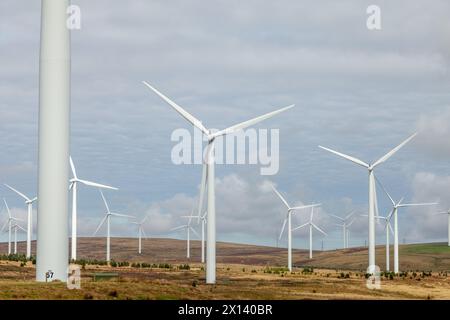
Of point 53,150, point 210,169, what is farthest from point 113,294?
point 210,169

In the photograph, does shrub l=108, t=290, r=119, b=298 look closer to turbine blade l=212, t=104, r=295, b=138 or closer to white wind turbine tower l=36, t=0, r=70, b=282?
white wind turbine tower l=36, t=0, r=70, b=282

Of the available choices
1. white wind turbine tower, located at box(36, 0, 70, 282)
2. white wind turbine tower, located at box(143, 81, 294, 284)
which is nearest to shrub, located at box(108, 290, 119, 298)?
white wind turbine tower, located at box(36, 0, 70, 282)

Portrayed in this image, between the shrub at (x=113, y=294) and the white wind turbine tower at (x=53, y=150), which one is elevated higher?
the white wind turbine tower at (x=53, y=150)

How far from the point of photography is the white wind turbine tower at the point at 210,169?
70188 mm

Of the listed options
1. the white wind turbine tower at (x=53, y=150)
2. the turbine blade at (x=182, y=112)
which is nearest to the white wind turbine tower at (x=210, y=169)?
the turbine blade at (x=182, y=112)

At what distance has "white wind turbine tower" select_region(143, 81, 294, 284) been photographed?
70188 mm

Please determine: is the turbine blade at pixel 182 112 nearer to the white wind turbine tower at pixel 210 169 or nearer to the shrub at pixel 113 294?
the white wind turbine tower at pixel 210 169

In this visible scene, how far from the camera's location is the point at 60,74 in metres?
48.2

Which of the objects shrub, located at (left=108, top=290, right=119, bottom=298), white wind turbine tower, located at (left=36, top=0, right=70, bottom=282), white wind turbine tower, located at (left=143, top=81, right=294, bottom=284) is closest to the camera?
shrub, located at (left=108, top=290, right=119, bottom=298)

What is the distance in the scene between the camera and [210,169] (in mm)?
71000

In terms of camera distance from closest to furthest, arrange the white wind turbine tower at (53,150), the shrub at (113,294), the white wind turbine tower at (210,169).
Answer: the shrub at (113,294) → the white wind turbine tower at (53,150) → the white wind turbine tower at (210,169)

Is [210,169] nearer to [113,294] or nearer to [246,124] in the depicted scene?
[246,124]

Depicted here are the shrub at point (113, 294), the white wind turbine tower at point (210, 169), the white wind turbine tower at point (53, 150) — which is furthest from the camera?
the white wind turbine tower at point (210, 169)
